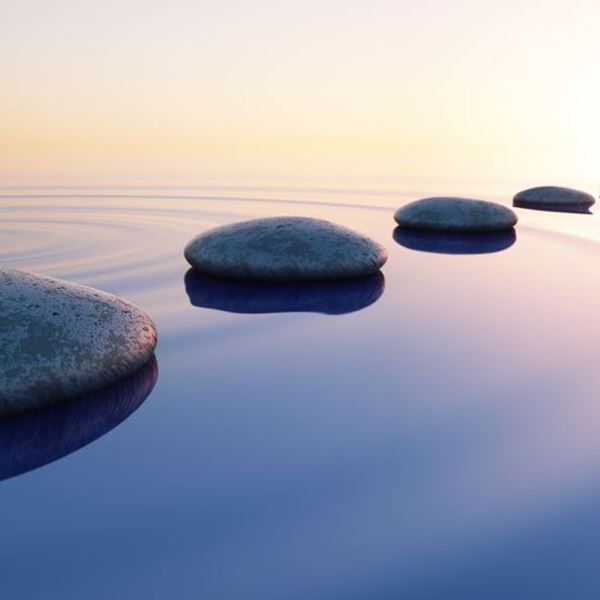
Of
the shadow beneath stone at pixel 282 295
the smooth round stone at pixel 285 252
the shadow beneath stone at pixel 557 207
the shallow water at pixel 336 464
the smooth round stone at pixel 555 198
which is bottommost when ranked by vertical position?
the shadow beneath stone at pixel 557 207

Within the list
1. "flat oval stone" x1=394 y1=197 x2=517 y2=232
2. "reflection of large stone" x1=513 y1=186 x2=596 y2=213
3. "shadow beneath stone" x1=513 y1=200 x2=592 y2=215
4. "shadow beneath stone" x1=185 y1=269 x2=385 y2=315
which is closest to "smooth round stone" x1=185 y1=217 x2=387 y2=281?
"shadow beneath stone" x1=185 y1=269 x2=385 y2=315

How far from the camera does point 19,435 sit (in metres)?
2.85

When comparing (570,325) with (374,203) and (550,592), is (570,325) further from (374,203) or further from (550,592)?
(374,203)

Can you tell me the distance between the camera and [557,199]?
1308 centimetres

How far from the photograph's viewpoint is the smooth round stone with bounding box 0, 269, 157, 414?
9.94ft

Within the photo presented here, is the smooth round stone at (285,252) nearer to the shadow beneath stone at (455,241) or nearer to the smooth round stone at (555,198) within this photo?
the shadow beneath stone at (455,241)

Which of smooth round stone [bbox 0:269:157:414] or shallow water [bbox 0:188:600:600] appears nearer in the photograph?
shallow water [bbox 0:188:600:600]

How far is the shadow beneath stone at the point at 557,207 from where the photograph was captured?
40.2 ft

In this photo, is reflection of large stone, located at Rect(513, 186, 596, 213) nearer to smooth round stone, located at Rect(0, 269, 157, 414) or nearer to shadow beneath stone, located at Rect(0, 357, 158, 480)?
smooth round stone, located at Rect(0, 269, 157, 414)

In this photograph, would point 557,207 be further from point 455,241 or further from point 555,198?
point 455,241

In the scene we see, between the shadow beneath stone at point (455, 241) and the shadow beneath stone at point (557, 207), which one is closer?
the shadow beneath stone at point (455, 241)

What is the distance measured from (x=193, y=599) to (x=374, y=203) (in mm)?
11526

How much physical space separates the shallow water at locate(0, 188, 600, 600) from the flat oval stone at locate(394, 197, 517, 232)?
144 inches

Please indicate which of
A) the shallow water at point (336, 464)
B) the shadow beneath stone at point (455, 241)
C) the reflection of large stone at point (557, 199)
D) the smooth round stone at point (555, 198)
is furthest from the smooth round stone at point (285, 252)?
the smooth round stone at point (555, 198)
